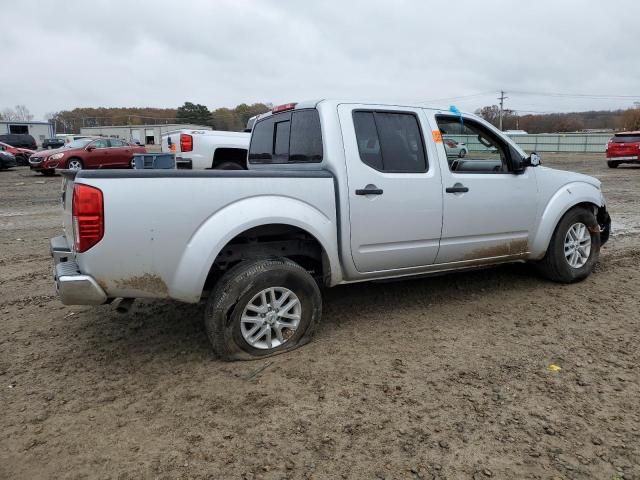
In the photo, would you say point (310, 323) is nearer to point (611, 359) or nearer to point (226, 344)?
point (226, 344)

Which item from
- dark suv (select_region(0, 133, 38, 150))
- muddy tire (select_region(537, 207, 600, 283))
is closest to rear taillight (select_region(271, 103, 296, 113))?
muddy tire (select_region(537, 207, 600, 283))

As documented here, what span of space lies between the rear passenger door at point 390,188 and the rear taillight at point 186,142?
7.24 m

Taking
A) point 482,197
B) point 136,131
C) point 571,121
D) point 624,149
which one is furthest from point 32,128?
point 571,121

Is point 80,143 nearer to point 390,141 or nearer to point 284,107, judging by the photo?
point 284,107

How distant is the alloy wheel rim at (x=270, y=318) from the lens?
3460 millimetres

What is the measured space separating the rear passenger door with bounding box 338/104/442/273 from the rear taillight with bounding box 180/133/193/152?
724 cm

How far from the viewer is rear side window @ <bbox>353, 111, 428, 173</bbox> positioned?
3.95 meters

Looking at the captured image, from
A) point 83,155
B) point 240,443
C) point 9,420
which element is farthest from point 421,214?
point 83,155

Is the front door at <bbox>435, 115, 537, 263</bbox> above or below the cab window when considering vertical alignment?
below

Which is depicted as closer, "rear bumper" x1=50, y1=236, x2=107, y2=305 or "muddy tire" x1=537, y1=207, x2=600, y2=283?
"rear bumper" x1=50, y1=236, x2=107, y2=305

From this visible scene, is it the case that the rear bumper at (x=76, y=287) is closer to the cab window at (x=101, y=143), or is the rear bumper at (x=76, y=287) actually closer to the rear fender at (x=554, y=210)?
the rear fender at (x=554, y=210)

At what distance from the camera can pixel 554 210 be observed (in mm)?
4816

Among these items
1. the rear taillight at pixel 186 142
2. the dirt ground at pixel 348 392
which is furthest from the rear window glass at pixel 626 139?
the dirt ground at pixel 348 392

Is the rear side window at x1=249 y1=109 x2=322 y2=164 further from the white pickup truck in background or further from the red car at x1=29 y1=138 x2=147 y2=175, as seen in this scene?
the red car at x1=29 y1=138 x2=147 y2=175
